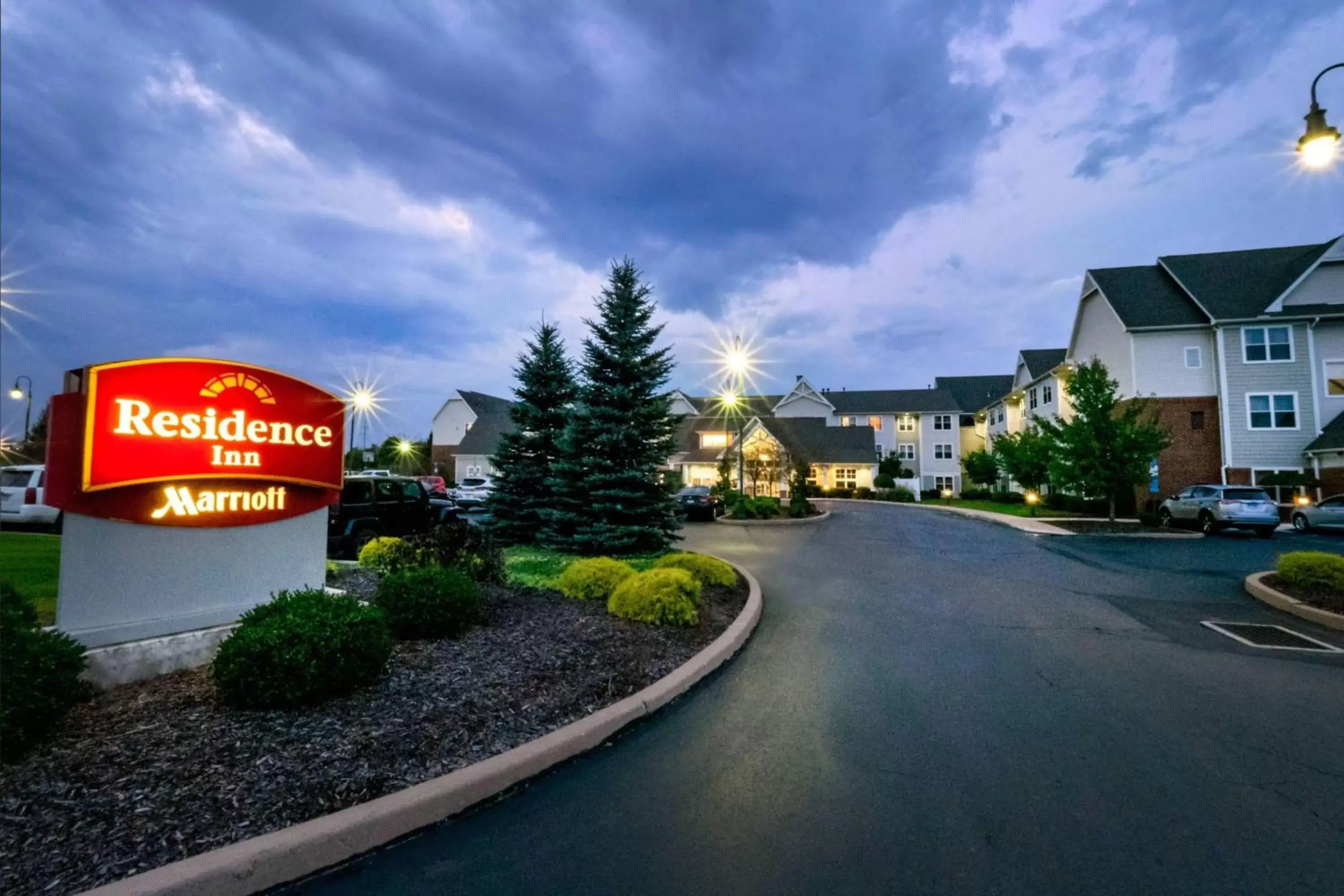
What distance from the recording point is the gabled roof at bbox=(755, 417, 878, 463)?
172 feet

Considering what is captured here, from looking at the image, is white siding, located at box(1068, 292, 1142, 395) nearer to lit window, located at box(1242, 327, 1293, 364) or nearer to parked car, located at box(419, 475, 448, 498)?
lit window, located at box(1242, 327, 1293, 364)

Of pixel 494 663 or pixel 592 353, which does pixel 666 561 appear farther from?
pixel 592 353

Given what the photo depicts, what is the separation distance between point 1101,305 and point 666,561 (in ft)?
110

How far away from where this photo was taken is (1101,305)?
32625mm

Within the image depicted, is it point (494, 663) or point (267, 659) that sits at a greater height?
point (267, 659)

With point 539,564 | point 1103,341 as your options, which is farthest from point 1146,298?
point 539,564

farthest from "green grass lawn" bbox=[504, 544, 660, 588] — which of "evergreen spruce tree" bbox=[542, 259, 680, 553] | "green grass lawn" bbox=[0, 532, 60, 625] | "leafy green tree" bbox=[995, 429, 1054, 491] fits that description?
"leafy green tree" bbox=[995, 429, 1054, 491]

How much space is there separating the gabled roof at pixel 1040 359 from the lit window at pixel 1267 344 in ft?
44.4

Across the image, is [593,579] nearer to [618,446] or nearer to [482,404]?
[618,446]

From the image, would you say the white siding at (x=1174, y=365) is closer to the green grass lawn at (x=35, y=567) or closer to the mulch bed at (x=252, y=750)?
the mulch bed at (x=252, y=750)

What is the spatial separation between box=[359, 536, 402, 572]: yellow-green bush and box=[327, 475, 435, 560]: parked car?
3.42 ft

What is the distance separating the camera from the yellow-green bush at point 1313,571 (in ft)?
30.6

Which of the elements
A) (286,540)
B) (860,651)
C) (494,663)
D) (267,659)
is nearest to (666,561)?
(860,651)

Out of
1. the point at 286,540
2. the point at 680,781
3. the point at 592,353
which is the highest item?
the point at 592,353
